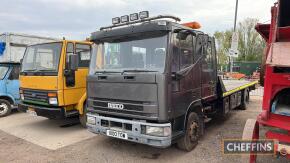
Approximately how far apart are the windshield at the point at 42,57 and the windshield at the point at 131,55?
1590mm

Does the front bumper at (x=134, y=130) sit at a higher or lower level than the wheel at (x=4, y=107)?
higher

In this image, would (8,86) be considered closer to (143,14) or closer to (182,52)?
(143,14)

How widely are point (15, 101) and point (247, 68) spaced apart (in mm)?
25926

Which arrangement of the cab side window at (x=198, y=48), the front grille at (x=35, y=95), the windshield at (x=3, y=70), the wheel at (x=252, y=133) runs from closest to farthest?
the wheel at (x=252, y=133) → the cab side window at (x=198, y=48) → the front grille at (x=35, y=95) → the windshield at (x=3, y=70)

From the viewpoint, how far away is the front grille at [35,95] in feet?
20.5

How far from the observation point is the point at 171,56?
4285 millimetres

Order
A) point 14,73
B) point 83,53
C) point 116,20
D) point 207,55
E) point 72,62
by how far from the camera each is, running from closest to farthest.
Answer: point 116,20 → point 207,55 → point 72,62 → point 83,53 → point 14,73

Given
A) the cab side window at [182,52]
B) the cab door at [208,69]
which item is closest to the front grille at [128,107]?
the cab side window at [182,52]

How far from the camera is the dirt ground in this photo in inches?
187

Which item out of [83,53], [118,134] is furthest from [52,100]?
[118,134]

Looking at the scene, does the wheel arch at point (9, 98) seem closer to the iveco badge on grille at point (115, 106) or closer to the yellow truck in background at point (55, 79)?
the yellow truck in background at point (55, 79)

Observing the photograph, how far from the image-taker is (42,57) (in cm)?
653

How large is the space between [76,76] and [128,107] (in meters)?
2.62

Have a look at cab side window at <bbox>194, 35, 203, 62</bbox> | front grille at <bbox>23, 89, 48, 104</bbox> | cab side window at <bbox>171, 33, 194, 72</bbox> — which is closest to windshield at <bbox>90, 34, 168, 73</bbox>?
cab side window at <bbox>171, 33, 194, 72</bbox>
